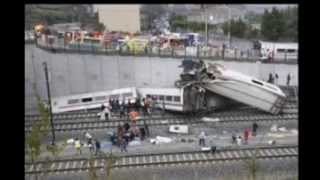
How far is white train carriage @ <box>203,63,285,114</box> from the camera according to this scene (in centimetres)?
326

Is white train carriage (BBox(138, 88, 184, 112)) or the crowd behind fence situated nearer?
the crowd behind fence

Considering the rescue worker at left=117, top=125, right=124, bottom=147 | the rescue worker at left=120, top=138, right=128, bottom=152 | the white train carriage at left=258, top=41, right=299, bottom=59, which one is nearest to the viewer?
the white train carriage at left=258, top=41, right=299, bottom=59

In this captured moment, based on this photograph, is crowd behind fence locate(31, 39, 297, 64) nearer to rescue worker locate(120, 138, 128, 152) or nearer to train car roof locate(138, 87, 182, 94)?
train car roof locate(138, 87, 182, 94)

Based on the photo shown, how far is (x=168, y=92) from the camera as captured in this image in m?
3.35

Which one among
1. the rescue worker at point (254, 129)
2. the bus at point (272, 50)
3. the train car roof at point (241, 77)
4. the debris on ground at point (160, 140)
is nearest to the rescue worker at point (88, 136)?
the debris on ground at point (160, 140)

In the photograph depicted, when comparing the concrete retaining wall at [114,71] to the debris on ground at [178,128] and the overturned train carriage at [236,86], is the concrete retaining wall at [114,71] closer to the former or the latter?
the overturned train carriage at [236,86]

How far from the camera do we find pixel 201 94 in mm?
3324

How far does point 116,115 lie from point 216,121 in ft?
2.53

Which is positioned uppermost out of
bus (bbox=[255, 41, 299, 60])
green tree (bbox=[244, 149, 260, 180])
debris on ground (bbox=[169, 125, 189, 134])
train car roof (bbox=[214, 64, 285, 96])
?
bus (bbox=[255, 41, 299, 60])

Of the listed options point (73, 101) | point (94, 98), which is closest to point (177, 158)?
point (94, 98)

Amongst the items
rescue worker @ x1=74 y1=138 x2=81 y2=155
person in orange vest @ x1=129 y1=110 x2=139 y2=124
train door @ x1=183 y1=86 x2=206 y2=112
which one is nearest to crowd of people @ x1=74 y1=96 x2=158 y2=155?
person in orange vest @ x1=129 y1=110 x2=139 y2=124

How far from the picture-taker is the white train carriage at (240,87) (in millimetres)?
3258

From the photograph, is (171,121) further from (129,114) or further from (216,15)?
(216,15)

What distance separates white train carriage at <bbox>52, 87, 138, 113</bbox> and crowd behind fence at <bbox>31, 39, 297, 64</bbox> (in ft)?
0.97
